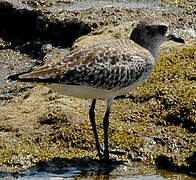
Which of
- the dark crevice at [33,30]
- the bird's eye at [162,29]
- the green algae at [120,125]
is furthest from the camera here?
the dark crevice at [33,30]

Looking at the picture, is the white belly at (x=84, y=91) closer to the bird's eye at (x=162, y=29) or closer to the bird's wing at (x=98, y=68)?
the bird's wing at (x=98, y=68)

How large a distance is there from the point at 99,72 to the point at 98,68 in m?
0.05

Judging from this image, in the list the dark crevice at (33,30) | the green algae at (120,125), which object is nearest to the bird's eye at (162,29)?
the green algae at (120,125)

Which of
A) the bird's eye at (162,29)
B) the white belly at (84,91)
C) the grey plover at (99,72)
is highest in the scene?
the bird's eye at (162,29)

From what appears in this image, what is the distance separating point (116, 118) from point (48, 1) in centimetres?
611

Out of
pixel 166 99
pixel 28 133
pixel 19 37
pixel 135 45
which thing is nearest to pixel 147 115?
pixel 166 99

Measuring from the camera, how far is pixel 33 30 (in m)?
14.5

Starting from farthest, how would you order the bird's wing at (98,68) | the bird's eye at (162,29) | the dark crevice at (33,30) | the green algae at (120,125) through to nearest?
the dark crevice at (33,30), the bird's eye at (162,29), the green algae at (120,125), the bird's wing at (98,68)

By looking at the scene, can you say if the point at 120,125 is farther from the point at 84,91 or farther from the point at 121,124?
the point at 84,91

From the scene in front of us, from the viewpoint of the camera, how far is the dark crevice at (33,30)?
13852mm

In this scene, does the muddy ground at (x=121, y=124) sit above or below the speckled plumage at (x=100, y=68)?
below

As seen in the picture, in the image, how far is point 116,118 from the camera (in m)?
9.58

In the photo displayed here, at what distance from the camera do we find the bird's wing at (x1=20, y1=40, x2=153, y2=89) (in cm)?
851

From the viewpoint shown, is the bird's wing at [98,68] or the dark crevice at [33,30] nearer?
the bird's wing at [98,68]
